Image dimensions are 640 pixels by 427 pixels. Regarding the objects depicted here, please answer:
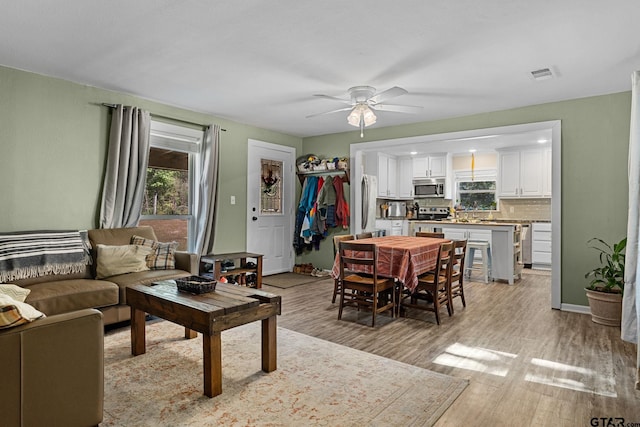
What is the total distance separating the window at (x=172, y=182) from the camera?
477 centimetres

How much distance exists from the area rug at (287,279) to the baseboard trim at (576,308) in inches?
127

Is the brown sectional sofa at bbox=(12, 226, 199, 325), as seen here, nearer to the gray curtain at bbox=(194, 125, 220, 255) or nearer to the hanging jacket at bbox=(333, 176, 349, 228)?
the gray curtain at bbox=(194, 125, 220, 255)

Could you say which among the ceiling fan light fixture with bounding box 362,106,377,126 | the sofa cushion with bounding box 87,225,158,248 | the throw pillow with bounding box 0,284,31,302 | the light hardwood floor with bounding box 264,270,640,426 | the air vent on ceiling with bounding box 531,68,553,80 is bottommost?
the light hardwood floor with bounding box 264,270,640,426

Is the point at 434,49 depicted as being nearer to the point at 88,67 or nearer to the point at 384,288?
the point at 384,288

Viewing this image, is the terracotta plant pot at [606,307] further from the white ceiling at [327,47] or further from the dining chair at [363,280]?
the white ceiling at [327,47]

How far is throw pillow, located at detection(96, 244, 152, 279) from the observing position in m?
3.59

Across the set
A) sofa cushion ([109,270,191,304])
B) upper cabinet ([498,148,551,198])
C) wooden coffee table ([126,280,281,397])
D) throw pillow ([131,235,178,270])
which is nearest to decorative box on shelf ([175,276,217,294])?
wooden coffee table ([126,280,281,397])

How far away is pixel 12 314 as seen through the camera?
62.6 inches

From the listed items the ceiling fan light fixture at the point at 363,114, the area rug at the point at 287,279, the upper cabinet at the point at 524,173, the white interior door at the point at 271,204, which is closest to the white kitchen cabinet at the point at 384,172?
the white interior door at the point at 271,204

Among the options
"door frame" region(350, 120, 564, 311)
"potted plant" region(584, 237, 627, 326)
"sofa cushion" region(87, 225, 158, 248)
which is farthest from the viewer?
"door frame" region(350, 120, 564, 311)

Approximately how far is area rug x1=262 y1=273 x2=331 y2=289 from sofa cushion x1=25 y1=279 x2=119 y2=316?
2.48 m

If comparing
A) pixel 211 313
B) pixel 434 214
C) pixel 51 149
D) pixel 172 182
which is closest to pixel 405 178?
pixel 434 214

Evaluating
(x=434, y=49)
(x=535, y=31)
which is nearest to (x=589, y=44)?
(x=535, y=31)

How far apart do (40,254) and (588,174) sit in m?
5.56
